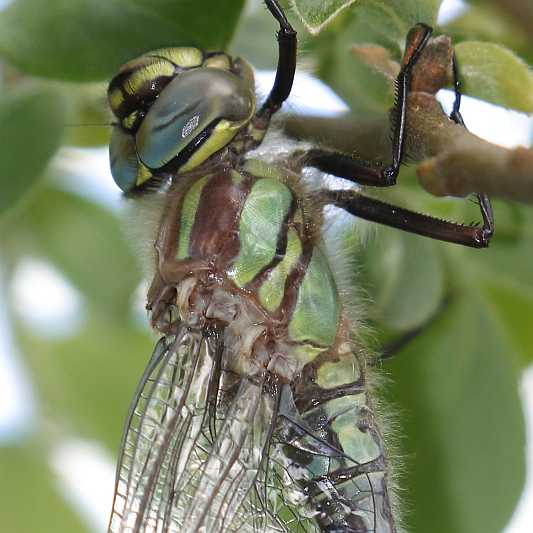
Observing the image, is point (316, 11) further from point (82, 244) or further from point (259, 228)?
point (82, 244)

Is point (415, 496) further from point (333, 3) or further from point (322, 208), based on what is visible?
point (333, 3)

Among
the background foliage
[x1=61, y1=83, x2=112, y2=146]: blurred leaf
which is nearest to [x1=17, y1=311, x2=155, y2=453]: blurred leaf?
the background foliage

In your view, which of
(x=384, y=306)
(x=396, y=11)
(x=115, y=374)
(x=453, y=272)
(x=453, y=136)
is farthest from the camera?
(x=115, y=374)

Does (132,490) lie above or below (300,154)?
below

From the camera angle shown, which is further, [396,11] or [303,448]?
[303,448]

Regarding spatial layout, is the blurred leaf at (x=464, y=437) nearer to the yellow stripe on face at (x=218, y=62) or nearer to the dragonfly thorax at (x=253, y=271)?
the dragonfly thorax at (x=253, y=271)

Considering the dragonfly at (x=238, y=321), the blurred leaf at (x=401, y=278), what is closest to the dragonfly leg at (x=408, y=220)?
the dragonfly at (x=238, y=321)

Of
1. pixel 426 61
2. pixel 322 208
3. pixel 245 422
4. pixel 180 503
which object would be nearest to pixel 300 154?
Answer: pixel 322 208

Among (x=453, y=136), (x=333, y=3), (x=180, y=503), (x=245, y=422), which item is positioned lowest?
(x=180, y=503)

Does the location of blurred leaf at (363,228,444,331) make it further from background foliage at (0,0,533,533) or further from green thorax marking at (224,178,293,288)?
green thorax marking at (224,178,293,288)
